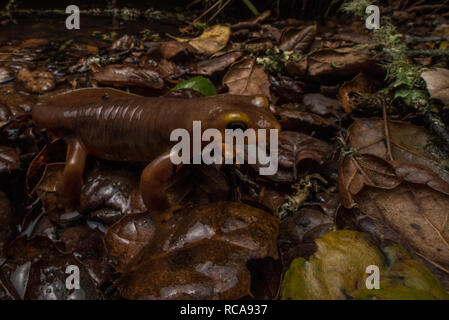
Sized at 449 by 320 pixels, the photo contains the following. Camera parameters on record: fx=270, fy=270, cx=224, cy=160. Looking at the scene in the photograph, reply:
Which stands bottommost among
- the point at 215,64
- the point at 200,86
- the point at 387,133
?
the point at 387,133

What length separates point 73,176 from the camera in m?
2.03

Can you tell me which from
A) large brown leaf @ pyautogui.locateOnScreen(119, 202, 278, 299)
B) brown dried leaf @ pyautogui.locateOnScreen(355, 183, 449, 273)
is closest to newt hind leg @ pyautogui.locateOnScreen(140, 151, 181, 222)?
large brown leaf @ pyautogui.locateOnScreen(119, 202, 278, 299)

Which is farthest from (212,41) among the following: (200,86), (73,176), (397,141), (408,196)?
(408,196)

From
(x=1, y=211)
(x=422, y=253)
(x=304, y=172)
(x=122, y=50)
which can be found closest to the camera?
(x=422, y=253)

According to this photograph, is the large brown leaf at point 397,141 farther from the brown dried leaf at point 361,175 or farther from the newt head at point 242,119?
the newt head at point 242,119

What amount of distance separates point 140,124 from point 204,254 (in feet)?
4.04

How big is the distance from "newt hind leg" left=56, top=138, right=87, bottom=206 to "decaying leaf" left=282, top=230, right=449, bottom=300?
158cm

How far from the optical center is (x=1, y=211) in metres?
1.75

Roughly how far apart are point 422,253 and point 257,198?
95 cm

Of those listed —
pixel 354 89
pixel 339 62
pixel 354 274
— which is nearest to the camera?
pixel 354 274

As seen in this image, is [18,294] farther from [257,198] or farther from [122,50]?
[122,50]

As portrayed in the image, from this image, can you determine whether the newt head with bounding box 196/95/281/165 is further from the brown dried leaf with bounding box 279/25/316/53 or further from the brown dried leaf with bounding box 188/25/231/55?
the brown dried leaf with bounding box 188/25/231/55

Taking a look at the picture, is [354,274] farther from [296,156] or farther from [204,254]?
[296,156]
